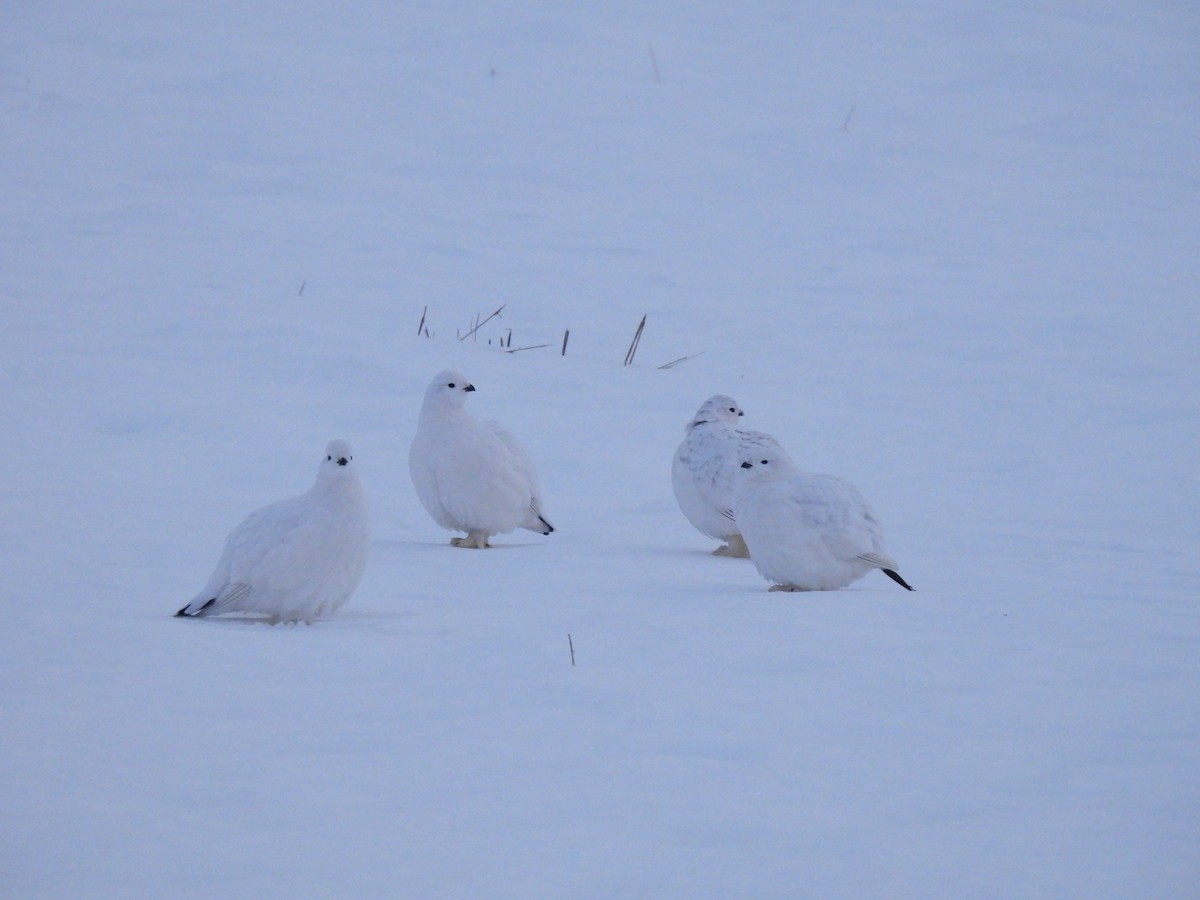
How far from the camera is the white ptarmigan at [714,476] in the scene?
6215 mm

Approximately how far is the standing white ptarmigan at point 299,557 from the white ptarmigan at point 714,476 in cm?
209

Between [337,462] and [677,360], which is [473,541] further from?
[677,360]

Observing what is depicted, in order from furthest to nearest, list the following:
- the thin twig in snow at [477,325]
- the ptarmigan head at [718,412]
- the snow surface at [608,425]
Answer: the thin twig in snow at [477,325]
the ptarmigan head at [718,412]
the snow surface at [608,425]

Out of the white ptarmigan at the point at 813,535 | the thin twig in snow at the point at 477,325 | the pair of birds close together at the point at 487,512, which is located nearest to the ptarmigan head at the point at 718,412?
the pair of birds close together at the point at 487,512

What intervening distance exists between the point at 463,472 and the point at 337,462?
172 cm

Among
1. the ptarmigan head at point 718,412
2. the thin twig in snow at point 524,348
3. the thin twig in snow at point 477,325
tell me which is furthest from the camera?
the thin twig in snow at point 477,325

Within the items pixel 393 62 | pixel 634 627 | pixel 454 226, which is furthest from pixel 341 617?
pixel 393 62

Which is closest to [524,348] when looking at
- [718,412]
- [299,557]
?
[718,412]

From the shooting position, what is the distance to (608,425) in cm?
833

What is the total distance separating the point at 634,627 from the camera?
14.5 feet

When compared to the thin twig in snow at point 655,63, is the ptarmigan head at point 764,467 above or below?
below

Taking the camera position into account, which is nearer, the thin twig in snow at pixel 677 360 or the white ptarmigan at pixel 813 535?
the white ptarmigan at pixel 813 535

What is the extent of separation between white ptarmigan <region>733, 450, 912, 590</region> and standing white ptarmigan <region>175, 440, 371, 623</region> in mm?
1544

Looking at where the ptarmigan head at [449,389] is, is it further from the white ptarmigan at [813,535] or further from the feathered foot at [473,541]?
the white ptarmigan at [813,535]
